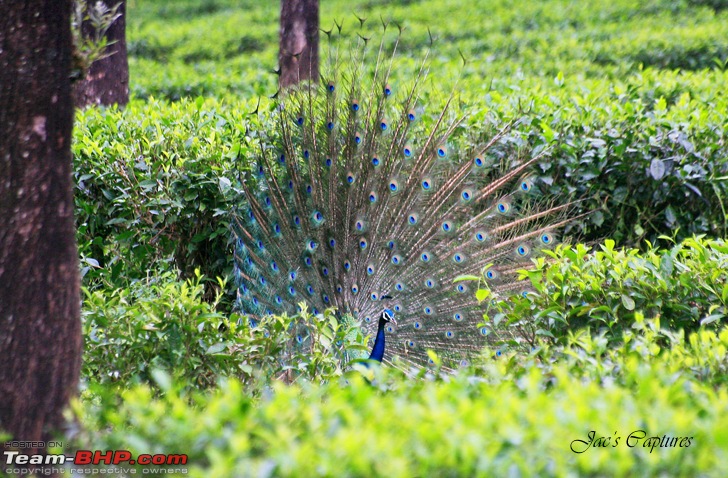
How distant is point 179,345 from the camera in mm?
3041

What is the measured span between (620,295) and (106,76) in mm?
4726

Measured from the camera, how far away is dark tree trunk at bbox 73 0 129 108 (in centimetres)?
618

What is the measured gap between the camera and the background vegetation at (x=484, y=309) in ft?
5.80

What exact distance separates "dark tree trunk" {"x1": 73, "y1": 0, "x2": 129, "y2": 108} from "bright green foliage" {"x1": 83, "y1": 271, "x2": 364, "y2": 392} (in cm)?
347

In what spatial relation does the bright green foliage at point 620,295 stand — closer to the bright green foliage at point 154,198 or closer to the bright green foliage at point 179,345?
the bright green foliage at point 179,345

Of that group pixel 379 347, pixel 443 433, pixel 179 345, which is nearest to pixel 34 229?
pixel 179 345

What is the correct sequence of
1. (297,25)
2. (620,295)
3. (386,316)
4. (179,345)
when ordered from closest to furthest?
(179,345) → (620,295) → (386,316) → (297,25)

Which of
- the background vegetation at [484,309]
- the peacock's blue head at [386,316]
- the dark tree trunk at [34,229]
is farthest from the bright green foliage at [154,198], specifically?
the dark tree trunk at [34,229]

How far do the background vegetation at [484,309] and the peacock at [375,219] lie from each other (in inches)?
10.9

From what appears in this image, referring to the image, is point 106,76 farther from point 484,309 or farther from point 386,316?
point 484,309

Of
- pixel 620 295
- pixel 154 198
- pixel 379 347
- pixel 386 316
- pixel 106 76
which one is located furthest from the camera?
pixel 106 76

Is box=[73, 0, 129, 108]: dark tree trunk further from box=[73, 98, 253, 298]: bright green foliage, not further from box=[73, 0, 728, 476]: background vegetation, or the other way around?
box=[73, 98, 253, 298]: bright green foliage

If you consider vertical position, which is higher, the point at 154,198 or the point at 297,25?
the point at 297,25

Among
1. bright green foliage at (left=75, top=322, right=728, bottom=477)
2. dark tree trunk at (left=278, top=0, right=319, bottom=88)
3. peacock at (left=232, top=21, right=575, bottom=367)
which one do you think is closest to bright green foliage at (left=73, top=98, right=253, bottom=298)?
peacock at (left=232, top=21, right=575, bottom=367)
